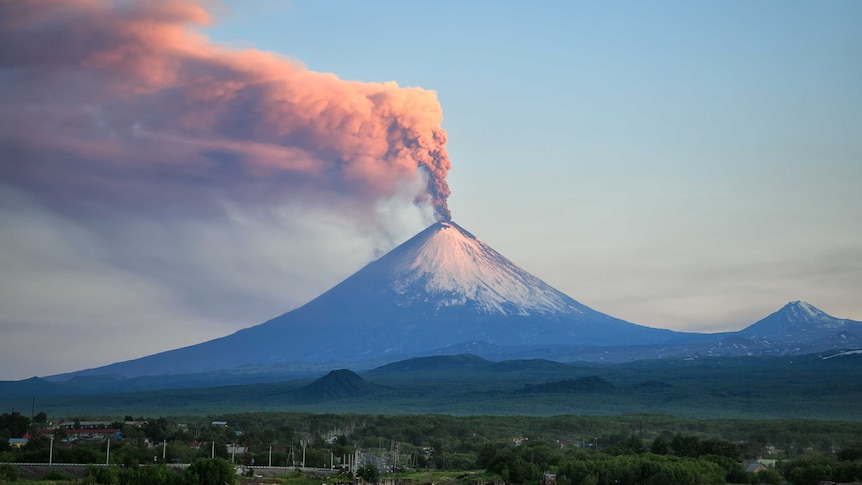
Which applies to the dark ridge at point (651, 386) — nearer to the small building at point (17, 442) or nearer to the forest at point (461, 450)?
the forest at point (461, 450)

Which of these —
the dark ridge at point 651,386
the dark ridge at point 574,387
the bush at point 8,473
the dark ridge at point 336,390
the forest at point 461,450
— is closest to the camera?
the bush at point 8,473

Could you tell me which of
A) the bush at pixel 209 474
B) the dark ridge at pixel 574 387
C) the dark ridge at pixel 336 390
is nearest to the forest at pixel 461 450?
the bush at pixel 209 474

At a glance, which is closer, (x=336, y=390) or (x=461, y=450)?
(x=461, y=450)

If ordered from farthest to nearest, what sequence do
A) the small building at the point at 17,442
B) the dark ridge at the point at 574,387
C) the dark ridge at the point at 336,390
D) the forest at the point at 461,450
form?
the dark ridge at the point at 336,390
the dark ridge at the point at 574,387
the small building at the point at 17,442
the forest at the point at 461,450

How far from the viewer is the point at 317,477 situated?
70062 millimetres

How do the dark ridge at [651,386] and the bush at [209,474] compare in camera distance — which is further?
the dark ridge at [651,386]

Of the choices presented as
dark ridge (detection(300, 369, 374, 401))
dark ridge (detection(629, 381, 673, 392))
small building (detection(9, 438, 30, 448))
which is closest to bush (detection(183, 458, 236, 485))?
small building (detection(9, 438, 30, 448))

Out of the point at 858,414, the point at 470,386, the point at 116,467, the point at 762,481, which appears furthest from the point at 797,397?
Answer: the point at 116,467

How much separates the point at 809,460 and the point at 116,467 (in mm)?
37350

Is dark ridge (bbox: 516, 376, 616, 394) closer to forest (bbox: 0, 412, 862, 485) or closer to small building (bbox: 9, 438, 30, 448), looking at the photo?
forest (bbox: 0, 412, 862, 485)

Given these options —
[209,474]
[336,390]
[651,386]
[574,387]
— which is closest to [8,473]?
[209,474]

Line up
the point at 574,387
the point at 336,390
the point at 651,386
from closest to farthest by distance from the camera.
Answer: the point at 651,386 < the point at 574,387 < the point at 336,390

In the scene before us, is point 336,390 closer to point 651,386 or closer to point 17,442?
point 651,386

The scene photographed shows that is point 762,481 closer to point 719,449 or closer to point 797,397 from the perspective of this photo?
point 719,449
